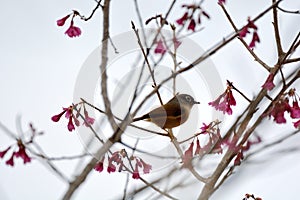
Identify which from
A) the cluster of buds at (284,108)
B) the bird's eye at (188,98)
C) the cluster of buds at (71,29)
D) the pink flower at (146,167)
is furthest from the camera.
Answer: the bird's eye at (188,98)

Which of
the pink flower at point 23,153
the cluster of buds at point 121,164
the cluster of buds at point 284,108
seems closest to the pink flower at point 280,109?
the cluster of buds at point 284,108

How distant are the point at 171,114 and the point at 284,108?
49cm

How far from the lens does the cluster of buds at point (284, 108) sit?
96cm

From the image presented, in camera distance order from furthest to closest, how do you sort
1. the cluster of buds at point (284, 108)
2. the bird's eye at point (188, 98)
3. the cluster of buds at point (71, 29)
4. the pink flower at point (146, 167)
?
the bird's eye at point (188, 98) < the cluster of buds at point (71, 29) < the pink flower at point (146, 167) < the cluster of buds at point (284, 108)

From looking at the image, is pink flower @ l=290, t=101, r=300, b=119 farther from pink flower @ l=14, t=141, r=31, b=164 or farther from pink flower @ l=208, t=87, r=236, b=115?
pink flower @ l=14, t=141, r=31, b=164

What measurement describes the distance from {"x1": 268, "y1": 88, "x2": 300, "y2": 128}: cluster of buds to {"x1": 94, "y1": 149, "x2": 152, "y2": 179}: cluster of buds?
0.34 m

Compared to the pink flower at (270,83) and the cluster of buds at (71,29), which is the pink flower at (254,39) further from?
the cluster of buds at (71,29)

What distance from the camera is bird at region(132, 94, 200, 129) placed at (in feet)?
4.63

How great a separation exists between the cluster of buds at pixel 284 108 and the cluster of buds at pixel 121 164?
13.6 inches

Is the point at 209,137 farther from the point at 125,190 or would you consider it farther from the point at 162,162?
the point at 125,190

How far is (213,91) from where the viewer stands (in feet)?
4.33

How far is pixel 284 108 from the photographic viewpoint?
103cm

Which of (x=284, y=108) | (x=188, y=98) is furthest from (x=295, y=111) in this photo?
(x=188, y=98)

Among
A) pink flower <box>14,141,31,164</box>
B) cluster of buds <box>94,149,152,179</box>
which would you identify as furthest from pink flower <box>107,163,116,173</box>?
pink flower <box>14,141,31,164</box>
